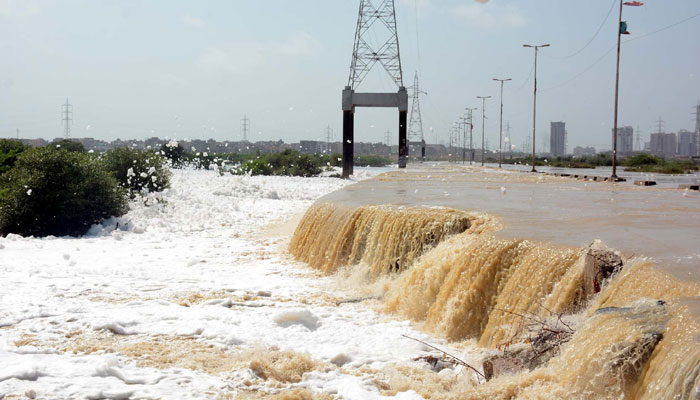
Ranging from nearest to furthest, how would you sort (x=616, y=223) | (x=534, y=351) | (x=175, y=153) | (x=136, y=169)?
1. (x=534, y=351)
2. (x=616, y=223)
3. (x=136, y=169)
4. (x=175, y=153)

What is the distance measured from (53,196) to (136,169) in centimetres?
733

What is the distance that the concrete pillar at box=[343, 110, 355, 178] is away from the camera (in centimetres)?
3784

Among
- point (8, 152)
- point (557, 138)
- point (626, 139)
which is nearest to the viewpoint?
point (8, 152)

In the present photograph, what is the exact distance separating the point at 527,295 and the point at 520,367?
1.48m

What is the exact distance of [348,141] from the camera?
1526 inches

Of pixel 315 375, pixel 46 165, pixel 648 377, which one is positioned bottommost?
pixel 315 375

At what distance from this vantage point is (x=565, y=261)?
6621mm

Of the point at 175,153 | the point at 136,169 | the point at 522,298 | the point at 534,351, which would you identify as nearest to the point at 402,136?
the point at 175,153

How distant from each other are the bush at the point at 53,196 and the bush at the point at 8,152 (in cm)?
651

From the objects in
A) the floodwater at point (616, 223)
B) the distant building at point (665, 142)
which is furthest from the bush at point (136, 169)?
the distant building at point (665, 142)

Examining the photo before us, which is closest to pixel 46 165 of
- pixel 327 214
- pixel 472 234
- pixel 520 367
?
pixel 327 214

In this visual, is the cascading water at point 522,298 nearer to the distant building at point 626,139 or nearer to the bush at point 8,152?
the bush at point 8,152

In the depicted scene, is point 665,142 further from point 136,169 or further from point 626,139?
point 136,169

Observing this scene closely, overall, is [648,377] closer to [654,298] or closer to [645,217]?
[654,298]
